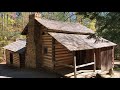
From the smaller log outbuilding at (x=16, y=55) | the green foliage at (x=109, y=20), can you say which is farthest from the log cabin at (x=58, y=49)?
the green foliage at (x=109, y=20)

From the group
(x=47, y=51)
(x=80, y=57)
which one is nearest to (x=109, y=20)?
(x=80, y=57)

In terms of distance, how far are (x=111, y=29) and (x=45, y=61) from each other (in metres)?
6.81

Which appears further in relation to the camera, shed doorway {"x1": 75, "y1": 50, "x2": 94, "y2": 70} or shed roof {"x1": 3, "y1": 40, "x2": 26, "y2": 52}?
shed roof {"x1": 3, "y1": 40, "x2": 26, "y2": 52}

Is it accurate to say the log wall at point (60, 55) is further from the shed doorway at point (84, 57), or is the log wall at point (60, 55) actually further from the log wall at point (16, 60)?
the log wall at point (16, 60)

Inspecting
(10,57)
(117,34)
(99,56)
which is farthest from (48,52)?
(10,57)

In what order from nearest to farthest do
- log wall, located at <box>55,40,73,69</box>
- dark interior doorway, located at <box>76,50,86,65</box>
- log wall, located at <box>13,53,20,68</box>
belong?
log wall, located at <box>55,40,73,69</box> → dark interior doorway, located at <box>76,50,86,65</box> → log wall, located at <box>13,53,20,68</box>

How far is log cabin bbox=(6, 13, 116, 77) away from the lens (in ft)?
51.1

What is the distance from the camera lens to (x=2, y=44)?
2784 centimetres

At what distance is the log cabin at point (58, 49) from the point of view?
51.1 feet

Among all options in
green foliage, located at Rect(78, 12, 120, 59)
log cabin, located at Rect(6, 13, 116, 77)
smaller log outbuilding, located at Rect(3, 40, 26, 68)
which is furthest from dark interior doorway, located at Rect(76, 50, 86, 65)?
smaller log outbuilding, located at Rect(3, 40, 26, 68)

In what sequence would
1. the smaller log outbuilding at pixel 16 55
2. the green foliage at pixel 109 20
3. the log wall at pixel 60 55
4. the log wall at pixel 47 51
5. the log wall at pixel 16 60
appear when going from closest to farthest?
the green foliage at pixel 109 20 → the log wall at pixel 60 55 → the log wall at pixel 47 51 → the smaller log outbuilding at pixel 16 55 → the log wall at pixel 16 60

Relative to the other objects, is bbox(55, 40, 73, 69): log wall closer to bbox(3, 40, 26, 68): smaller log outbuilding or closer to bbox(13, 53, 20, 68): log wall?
bbox(3, 40, 26, 68): smaller log outbuilding

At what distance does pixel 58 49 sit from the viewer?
15.8 m

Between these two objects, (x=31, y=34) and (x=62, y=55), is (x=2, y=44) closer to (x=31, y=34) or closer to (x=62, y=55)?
(x=31, y=34)
